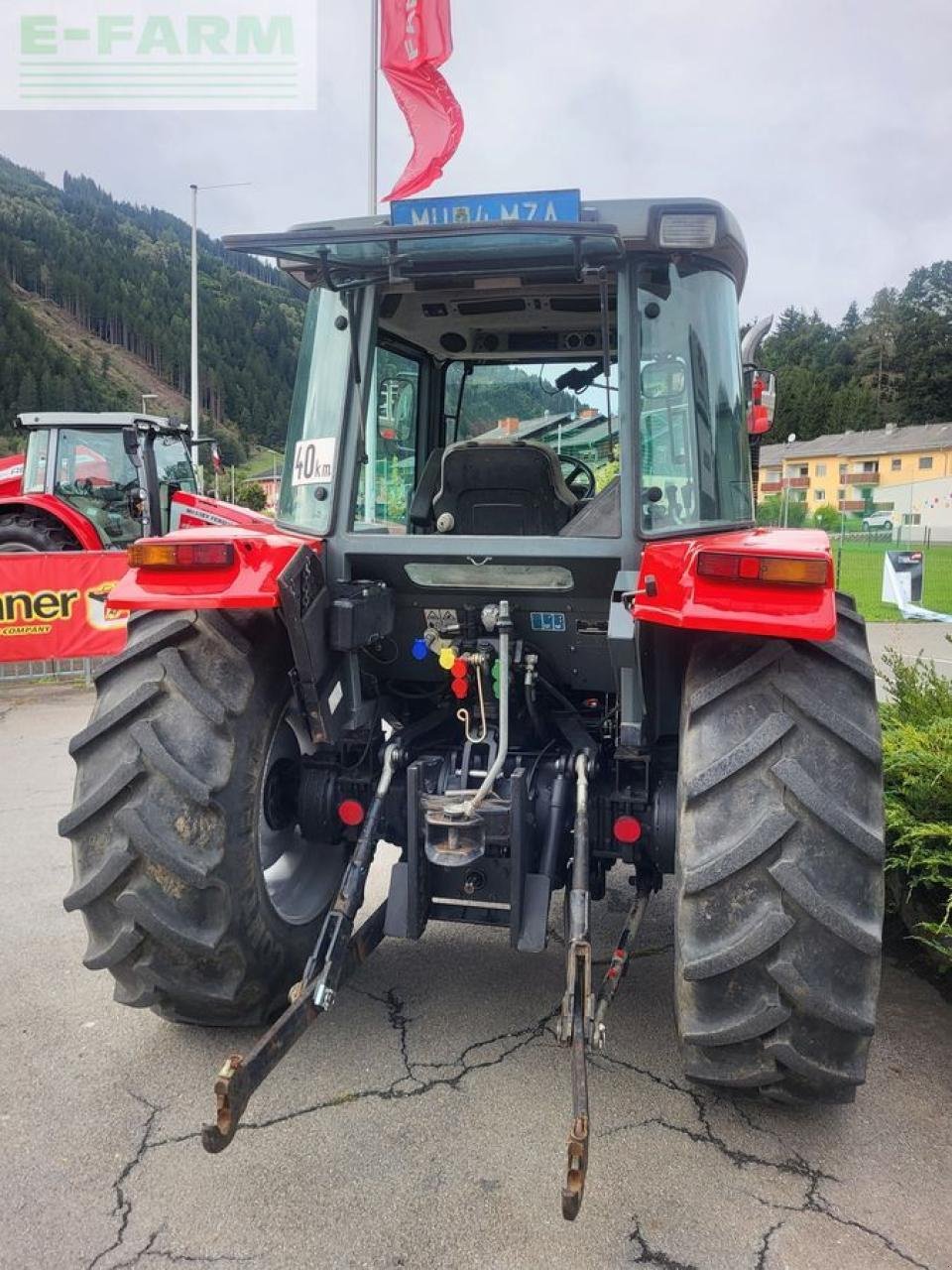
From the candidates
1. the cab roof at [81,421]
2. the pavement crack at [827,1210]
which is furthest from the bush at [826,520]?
the pavement crack at [827,1210]

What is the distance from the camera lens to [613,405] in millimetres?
3193

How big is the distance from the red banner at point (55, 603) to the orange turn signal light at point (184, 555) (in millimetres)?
7673

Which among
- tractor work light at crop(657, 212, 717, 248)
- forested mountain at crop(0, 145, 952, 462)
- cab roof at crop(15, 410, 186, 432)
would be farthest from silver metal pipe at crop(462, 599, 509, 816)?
forested mountain at crop(0, 145, 952, 462)

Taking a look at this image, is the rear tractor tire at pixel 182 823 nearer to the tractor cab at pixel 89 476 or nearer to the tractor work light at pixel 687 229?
the tractor work light at pixel 687 229

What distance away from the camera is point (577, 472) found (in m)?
3.92

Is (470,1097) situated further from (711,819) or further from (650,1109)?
(711,819)

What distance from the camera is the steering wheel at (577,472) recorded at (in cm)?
386

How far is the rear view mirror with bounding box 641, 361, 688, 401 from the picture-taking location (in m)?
2.99

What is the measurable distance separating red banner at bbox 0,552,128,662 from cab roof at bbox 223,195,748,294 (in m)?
7.97

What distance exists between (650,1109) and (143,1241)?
1.43m

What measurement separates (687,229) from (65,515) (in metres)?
10.9

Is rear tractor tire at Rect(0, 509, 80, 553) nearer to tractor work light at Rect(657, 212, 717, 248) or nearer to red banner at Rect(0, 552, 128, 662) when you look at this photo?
red banner at Rect(0, 552, 128, 662)

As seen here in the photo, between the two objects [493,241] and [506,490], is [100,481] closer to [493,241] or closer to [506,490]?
[506,490]

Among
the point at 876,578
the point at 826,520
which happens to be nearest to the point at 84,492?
the point at 876,578
